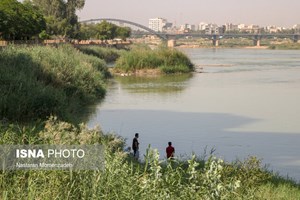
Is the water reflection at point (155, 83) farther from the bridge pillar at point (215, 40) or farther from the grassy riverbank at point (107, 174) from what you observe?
the bridge pillar at point (215, 40)

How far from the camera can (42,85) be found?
22250 mm

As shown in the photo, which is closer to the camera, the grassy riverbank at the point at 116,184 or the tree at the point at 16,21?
the grassy riverbank at the point at 116,184

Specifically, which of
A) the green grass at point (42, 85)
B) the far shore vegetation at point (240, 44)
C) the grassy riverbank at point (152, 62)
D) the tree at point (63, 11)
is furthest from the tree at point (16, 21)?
the far shore vegetation at point (240, 44)

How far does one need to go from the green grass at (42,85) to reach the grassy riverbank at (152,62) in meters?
15.8

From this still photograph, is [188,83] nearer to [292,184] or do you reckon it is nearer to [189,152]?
[189,152]

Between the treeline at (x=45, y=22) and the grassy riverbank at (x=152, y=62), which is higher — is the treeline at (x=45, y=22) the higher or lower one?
the higher one

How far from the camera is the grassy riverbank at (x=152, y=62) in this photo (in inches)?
2025

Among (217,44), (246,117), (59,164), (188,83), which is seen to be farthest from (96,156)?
(217,44)

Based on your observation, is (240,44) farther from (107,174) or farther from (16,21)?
(107,174)

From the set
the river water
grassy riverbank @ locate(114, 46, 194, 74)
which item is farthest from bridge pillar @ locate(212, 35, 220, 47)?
the river water

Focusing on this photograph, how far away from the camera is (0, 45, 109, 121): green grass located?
18.6 m

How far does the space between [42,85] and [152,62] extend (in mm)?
30353

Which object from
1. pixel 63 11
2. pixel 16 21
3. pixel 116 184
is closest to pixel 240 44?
pixel 63 11

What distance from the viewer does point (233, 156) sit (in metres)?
16.6
